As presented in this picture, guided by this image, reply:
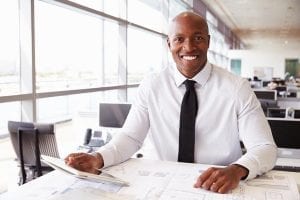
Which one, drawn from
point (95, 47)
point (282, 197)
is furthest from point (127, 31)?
point (282, 197)

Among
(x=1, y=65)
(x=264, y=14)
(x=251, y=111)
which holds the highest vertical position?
(x=264, y=14)

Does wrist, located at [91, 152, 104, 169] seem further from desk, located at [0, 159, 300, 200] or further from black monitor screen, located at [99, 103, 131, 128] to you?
black monitor screen, located at [99, 103, 131, 128]

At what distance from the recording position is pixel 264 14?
575 inches

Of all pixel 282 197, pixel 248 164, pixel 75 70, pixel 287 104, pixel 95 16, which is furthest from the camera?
pixel 287 104

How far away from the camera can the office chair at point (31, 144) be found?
2768 mm

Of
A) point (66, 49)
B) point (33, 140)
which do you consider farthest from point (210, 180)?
point (66, 49)

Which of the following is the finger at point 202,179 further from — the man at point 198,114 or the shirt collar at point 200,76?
the shirt collar at point 200,76

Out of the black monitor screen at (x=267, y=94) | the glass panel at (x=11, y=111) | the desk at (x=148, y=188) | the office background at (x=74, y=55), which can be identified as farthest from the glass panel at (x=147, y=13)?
the desk at (x=148, y=188)

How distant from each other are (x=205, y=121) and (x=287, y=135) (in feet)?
6.01

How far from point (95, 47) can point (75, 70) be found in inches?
19.8

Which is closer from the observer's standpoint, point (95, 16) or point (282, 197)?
point (282, 197)

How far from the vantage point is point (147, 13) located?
724 cm

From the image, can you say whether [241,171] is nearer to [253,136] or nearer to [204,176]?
[204,176]

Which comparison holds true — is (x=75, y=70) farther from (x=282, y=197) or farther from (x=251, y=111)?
(x=282, y=197)
